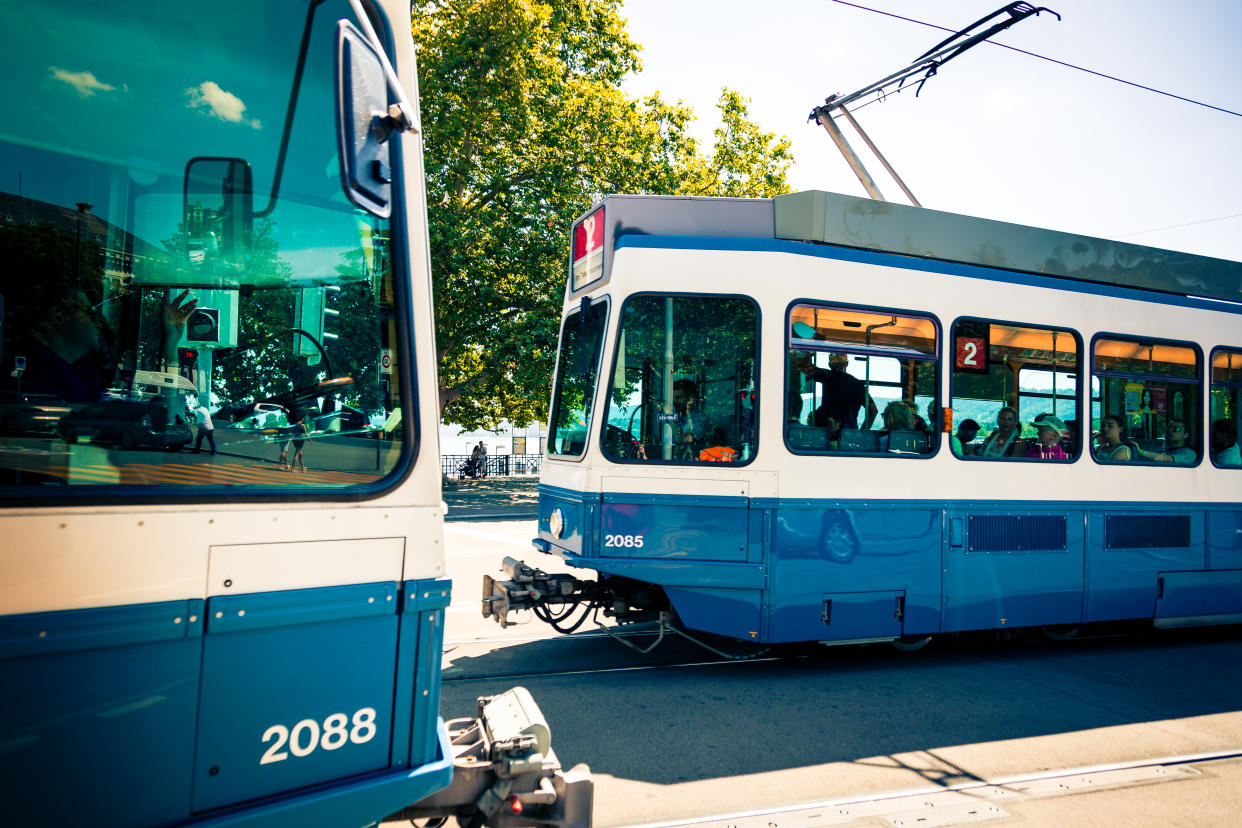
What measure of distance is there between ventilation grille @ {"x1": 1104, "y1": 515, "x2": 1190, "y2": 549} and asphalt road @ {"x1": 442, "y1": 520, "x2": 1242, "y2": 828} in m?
0.93

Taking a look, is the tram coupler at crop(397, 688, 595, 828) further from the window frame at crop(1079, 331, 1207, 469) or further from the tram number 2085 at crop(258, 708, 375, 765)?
the window frame at crop(1079, 331, 1207, 469)

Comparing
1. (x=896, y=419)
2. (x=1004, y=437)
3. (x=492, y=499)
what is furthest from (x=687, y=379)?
(x=492, y=499)

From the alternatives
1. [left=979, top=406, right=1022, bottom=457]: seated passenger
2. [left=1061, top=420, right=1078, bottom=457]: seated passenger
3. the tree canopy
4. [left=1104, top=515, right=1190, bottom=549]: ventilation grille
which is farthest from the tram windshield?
the tree canopy

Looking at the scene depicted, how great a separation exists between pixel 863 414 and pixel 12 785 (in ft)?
16.1

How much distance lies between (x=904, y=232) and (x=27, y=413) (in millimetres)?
5337

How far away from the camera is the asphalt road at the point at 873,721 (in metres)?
3.62

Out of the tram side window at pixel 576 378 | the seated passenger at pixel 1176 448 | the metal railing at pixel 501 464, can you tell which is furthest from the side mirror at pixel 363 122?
the metal railing at pixel 501 464

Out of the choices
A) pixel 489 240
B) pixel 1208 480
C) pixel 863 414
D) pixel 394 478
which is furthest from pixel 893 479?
pixel 489 240

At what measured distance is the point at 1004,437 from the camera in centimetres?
593

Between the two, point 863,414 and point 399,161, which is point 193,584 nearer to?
point 399,161

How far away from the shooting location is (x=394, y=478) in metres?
2.16

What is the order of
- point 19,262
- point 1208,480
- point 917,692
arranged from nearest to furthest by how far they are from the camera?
point 19,262 < point 917,692 < point 1208,480

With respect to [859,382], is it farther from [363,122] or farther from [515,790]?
[363,122]

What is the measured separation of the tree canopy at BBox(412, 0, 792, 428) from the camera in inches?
688
